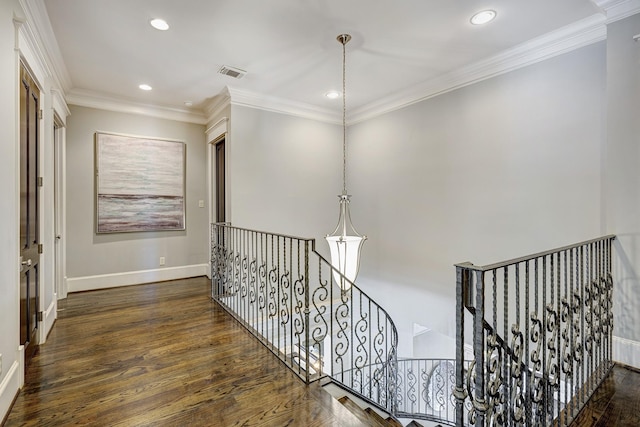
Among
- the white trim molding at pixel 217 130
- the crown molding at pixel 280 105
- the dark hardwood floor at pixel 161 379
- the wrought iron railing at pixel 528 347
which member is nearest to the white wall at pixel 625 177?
the wrought iron railing at pixel 528 347

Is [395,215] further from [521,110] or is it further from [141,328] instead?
[141,328]

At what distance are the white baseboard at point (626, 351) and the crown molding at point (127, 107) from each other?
224 inches

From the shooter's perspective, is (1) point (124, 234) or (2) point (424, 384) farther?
(2) point (424, 384)

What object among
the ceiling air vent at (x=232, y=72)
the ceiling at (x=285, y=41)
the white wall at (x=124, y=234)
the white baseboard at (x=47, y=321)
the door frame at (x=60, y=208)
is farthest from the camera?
the white wall at (x=124, y=234)

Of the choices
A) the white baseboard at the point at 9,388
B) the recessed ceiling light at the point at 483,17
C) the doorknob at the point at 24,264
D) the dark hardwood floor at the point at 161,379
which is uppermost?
the recessed ceiling light at the point at 483,17

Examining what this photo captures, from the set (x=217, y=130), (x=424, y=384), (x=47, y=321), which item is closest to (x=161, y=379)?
A: (x=47, y=321)

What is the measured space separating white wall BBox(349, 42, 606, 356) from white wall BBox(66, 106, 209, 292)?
2.63m

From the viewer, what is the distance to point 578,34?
279 centimetres

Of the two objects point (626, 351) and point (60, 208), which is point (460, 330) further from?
point (60, 208)

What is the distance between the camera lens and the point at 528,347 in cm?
131

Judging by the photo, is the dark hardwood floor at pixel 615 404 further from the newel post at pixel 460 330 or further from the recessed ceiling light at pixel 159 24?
the recessed ceiling light at pixel 159 24

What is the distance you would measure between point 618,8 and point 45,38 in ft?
15.4

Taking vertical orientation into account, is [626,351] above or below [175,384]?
above

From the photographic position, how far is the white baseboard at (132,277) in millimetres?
4449
